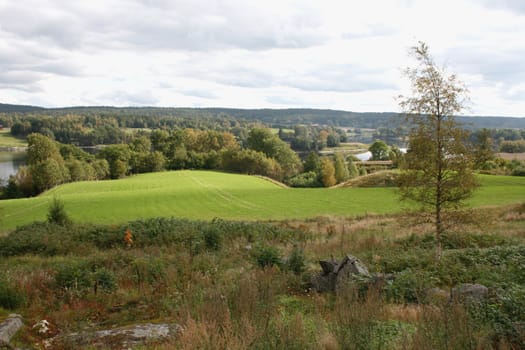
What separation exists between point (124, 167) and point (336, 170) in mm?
55143

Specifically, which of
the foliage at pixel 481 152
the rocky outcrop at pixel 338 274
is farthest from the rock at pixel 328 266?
the foliage at pixel 481 152

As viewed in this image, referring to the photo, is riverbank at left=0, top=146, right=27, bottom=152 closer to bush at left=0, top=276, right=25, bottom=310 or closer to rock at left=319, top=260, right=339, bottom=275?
bush at left=0, top=276, right=25, bottom=310

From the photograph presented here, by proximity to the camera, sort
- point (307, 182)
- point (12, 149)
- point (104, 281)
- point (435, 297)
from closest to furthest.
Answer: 1. point (435, 297)
2. point (104, 281)
3. point (307, 182)
4. point (12, 149)

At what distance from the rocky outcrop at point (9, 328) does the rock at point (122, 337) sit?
645 millimetres

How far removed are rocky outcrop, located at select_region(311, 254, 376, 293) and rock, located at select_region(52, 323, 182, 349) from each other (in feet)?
12.5

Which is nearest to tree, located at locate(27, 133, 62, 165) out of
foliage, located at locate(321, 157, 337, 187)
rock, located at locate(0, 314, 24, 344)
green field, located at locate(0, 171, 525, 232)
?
green field, located at locate(0, 171, 525, 232)

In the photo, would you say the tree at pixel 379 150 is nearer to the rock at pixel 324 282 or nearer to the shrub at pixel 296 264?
the shrub at pixel 296 264

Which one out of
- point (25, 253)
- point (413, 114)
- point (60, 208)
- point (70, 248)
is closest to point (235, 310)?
point (413, 114)

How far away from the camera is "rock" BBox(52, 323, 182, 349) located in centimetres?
552

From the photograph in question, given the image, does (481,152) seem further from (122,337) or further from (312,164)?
(312,164)

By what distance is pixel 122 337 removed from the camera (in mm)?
5883

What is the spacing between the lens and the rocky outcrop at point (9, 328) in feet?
18.5

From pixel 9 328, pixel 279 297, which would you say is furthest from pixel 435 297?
pixel 9 328

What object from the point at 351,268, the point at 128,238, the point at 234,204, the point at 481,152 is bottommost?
the point at 234,204
